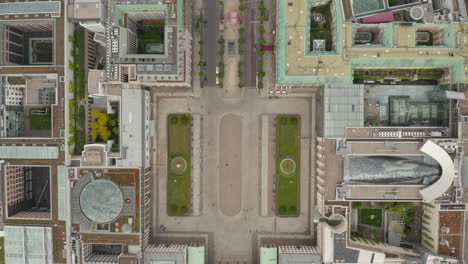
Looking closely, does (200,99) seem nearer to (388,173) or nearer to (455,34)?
(388,173)

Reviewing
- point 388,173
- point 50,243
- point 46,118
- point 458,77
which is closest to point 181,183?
point 50,243

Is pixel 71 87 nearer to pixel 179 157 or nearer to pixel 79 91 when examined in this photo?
pixel 79 91

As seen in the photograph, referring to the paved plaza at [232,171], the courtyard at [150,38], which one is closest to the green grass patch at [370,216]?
the paved plaza at [232,171]

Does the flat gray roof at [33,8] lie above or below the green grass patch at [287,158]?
above

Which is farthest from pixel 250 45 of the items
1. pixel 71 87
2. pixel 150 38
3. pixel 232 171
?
pixel 71 87

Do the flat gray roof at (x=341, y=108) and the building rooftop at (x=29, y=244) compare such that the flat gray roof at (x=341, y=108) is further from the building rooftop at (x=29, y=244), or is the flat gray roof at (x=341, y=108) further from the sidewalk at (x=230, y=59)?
the building rooftop at (x=29, y=244)

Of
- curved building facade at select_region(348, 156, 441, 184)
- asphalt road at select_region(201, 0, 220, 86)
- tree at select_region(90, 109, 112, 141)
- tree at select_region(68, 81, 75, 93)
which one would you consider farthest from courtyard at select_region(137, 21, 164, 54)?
curved building facade at select_region(348, 156, 441, 184)

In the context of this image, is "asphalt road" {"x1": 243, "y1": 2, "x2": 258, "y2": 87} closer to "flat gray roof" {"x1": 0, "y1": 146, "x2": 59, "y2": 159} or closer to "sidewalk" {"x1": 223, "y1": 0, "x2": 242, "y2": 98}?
"sidewalk" {"x1": 223, "y1": 0, "x2": 242, "y2": 98}
